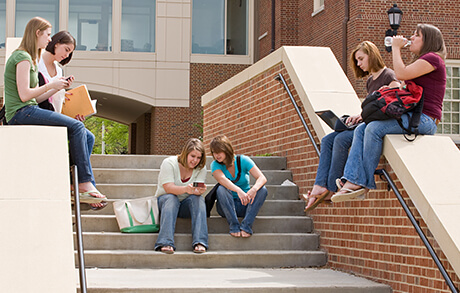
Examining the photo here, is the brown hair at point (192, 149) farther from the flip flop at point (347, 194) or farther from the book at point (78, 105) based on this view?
the flip flop at point (347, 194)

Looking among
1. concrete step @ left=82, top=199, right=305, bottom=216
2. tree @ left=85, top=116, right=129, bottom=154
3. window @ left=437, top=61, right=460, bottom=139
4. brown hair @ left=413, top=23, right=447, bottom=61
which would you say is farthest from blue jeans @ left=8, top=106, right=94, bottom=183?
tree @ left=85, top=116, right=129, bottom=154

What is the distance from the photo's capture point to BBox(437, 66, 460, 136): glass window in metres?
19.7

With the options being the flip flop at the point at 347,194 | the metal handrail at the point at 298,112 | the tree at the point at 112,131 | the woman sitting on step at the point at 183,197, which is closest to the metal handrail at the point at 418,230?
the flip flop at the point at 347,194

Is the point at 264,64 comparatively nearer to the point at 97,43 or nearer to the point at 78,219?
the point at 78,219

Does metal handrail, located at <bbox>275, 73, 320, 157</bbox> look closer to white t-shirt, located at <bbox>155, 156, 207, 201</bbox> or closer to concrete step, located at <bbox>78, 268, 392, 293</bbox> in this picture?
white t-shirt, located at <bbox>155, 156, 207, 201</bbox>

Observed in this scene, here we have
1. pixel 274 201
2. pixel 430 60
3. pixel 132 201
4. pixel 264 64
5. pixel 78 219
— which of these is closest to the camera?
pixel 78 219

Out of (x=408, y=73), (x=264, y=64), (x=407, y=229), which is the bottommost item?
(x=407, y=229)

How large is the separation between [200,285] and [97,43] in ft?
64.2

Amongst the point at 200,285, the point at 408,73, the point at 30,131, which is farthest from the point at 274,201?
the point at 30,131

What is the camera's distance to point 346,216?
6969mm

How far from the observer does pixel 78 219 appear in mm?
5125

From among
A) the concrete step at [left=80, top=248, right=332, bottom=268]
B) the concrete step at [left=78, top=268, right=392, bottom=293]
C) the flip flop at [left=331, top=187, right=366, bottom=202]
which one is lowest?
the concrete step at [left=78, top=268, right=392, bottom=293]

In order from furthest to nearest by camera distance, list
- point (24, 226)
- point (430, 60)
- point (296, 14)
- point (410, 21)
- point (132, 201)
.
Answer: point (296, 14)
point (410, 21)
point (132, 201)
point (430, 60)
point (24, 226)

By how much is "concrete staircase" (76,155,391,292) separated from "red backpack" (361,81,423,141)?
4.73 feet
